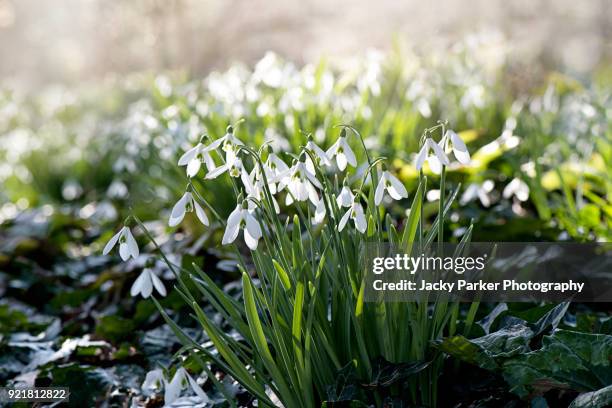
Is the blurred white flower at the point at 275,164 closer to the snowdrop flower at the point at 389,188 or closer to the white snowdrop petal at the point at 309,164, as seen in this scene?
the white snowdrop petal at the point at 309,164

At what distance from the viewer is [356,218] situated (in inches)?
50.6

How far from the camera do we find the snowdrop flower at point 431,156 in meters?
1.26

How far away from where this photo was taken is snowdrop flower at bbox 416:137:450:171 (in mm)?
1263

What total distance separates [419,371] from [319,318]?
22 cm

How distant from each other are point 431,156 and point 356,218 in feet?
0.57

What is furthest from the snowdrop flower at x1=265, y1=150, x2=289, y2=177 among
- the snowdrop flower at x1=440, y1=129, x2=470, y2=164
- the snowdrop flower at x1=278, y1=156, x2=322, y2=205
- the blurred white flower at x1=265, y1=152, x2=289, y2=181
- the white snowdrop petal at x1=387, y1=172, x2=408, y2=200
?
the snowdrop flower at x1=440, y1=129, x2=470, y2=164

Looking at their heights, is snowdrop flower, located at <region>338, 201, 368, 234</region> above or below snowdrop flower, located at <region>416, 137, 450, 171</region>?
below

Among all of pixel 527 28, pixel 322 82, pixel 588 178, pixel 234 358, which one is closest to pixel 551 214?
pixel 588 178

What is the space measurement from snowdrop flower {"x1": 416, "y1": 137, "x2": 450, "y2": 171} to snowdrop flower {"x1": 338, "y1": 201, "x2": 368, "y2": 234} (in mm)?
125

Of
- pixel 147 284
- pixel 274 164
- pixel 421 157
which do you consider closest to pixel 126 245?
pixel 147 284

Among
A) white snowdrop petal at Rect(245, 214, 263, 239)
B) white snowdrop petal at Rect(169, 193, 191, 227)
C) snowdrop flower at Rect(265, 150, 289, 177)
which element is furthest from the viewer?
snowdrop flower at Rect(265, 150, 289, 177)

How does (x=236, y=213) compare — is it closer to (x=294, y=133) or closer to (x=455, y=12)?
(x=294, y=133)

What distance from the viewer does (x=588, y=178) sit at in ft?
9.25

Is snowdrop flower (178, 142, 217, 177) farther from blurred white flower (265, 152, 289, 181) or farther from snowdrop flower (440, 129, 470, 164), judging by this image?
snowdrop flower (440, 129, 470, 164)
